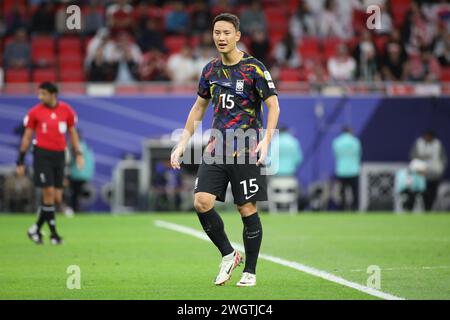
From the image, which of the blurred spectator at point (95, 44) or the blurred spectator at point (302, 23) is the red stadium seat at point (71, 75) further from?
the blurred spectator at point (302, 23)

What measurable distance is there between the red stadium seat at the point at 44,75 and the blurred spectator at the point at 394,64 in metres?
8.27

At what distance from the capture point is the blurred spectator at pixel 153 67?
2530 centimetres

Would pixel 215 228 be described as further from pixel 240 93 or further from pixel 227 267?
pixel 240 93

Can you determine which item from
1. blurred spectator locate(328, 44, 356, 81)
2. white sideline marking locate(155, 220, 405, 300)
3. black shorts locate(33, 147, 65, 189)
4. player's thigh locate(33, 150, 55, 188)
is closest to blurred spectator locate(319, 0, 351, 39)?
blurred spectator locate(328, 44, 356, 81)

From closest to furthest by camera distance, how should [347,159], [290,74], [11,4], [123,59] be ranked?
[347,159] → [123,59] → [290,74] → [11,4]

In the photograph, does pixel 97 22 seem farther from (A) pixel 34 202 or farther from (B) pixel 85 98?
(A) pixel 34 202

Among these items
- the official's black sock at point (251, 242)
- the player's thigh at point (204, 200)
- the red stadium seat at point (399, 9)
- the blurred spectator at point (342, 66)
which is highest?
the red stadium seat at point (399, 9)

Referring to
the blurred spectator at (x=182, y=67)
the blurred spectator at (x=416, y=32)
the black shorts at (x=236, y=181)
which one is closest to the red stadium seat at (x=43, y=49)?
the blurred spectator at (x=182, y=67)

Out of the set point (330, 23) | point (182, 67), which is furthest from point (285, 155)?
point (330, 23)

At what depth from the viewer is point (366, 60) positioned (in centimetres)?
2555

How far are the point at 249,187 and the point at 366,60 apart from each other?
1624cm

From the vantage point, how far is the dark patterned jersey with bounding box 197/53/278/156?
985 centimetres
